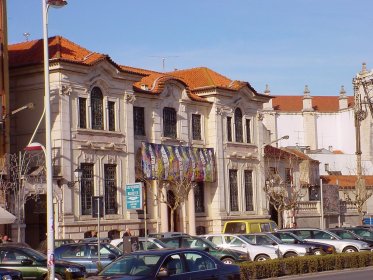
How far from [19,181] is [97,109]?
735 cm

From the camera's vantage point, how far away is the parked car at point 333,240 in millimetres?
38781

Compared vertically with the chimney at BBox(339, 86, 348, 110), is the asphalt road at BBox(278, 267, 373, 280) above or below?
below

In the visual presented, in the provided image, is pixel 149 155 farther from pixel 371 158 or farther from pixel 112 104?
pixel 371 158

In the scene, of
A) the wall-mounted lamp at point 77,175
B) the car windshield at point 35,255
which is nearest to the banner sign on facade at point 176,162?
the wall-mounted lamp at point 77,175

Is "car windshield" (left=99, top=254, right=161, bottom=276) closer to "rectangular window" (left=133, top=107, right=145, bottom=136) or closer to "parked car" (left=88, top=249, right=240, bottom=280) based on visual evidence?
"parked car" (left=88, top=249, right=240, bottom=280)

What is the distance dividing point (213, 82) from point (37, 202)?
16600mm

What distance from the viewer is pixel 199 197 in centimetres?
5391

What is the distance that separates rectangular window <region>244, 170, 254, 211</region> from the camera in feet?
188

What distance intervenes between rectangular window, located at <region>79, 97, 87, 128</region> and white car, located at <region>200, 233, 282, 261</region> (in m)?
12.9

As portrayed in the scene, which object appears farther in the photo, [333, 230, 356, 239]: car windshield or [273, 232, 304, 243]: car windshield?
[333, 230, 356, 239]: car windshield

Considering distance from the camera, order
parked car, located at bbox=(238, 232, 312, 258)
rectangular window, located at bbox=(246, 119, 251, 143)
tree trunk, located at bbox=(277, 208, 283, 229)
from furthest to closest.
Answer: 1. tree trunk, located at bbox=(277, 208, 283, 229)
2. rectangular window, located at bbox=(246, 119, 251, 143)
3. parked car, located at bbox=(238, 232, 312, 258)

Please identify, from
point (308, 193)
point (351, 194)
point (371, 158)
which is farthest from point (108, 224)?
point (371, 158)

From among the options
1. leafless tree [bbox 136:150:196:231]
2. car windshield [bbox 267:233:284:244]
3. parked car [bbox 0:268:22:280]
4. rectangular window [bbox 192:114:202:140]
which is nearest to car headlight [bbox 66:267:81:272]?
parked car [bbox 0:268:22:280]

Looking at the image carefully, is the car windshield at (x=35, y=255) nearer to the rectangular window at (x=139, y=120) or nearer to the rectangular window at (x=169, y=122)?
the rectangular window at (x=139, y=120)
